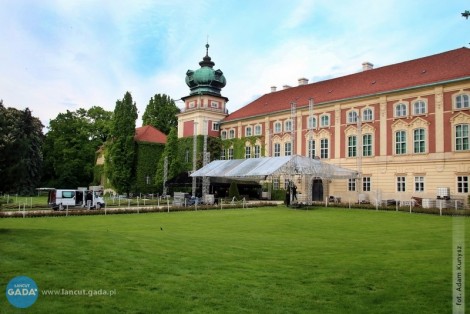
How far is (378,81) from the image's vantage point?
133 ft

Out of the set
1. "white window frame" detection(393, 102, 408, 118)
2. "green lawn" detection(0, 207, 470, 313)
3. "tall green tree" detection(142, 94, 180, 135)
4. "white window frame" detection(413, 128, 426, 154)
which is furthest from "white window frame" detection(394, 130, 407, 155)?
"tall green tree" detection(142, 94, 180, 135)

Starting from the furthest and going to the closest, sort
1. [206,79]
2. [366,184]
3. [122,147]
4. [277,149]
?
[206,79] < [122,147] < [277,149] < [366,184]

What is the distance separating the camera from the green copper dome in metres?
56.2

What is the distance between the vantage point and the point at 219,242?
40.6 ft

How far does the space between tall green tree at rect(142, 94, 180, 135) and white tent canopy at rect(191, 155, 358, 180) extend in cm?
3417

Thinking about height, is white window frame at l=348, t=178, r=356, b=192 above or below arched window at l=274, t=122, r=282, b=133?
below

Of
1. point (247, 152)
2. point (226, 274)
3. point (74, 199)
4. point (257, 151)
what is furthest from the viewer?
point (247, 152)

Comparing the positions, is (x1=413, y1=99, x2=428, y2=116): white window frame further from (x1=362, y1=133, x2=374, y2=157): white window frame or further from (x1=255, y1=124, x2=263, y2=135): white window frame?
(x1=255, y1=124, x2=263, y2=135): white window frame

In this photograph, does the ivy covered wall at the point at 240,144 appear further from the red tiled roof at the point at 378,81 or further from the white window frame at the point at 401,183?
the white window frame at the point at 401,183

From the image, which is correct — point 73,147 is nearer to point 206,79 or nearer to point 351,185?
point 206,79

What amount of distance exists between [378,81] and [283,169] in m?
14.0

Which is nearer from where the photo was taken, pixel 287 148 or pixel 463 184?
pixel 463 184

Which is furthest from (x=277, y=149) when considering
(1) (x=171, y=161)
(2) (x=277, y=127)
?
(1) (x=171, y=161)

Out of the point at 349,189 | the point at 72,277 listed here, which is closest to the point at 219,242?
the point at 72,277
